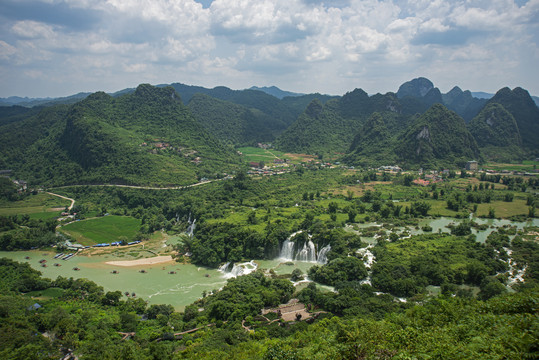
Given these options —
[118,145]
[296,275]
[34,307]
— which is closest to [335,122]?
[118,145]

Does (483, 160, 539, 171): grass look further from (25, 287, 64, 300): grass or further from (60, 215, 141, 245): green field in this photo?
(25, 287, 64, 300): grass

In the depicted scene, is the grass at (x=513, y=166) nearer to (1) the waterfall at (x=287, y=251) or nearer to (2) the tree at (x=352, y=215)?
(2) the tree at (x=352, y=215)

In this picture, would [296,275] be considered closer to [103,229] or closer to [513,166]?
[103,229]

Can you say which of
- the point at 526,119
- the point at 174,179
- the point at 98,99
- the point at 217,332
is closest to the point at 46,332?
the point at 217,332

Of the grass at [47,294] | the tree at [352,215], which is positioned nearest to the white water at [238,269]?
the grass at [47,294]

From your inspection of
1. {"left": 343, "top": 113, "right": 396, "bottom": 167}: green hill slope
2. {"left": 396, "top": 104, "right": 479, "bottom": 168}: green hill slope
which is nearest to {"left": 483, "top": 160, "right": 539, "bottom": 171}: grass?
{"left": 396, "top": 104, "right": 479, "bottom": 168}: green hill slope

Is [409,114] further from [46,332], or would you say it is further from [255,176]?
[46,332]
